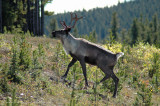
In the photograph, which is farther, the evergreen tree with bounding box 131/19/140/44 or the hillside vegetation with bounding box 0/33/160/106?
the evergreen tree with bounding box 131/19/140/44

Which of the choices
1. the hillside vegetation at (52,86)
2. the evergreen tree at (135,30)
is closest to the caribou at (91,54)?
the hillside vegetation at (52,86)

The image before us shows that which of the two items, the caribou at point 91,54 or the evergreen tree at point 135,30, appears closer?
the caribou at point 91,54

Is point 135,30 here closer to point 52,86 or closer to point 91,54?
point 91,54

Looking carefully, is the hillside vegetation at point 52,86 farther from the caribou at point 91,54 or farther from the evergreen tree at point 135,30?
the evergreen tree at point 135,30

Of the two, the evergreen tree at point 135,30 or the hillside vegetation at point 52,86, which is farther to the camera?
the evergreen tree at point 135,30

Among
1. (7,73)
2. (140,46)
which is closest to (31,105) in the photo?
(7,73)

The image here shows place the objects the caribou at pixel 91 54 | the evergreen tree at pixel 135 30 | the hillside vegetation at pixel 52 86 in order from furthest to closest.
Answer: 1. the evergreen tree at pixel 135 30
2. the caribou at pixel 91 54
3. the hillside vegetation at pixel 52 86

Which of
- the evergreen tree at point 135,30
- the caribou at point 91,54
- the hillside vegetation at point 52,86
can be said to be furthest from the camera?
the evergreen tree at point 135,30

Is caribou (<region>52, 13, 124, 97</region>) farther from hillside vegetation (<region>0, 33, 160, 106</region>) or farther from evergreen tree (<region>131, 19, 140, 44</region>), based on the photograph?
evergreen tree (<region>131, 19, 140, 44</region>)

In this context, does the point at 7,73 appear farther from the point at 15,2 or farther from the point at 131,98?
the point at 15,2

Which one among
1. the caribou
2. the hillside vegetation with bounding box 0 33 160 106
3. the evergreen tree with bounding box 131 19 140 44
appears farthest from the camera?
the evergreen tree with bounding box 131 19 140 44

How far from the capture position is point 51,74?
8.74 m

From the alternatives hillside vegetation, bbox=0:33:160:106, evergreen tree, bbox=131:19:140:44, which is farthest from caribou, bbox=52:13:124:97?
evergreen tree, bbox=131:19:140:44

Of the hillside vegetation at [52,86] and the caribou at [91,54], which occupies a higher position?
the caribou at [91,54]
